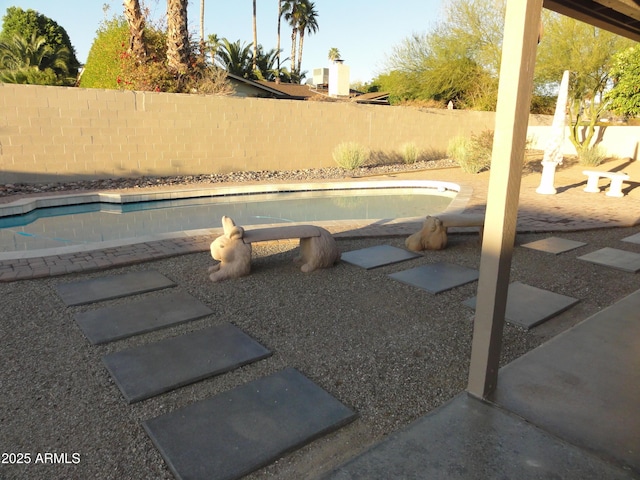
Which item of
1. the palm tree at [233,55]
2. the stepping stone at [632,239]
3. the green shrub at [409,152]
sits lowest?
the stepping stone at [632,239]

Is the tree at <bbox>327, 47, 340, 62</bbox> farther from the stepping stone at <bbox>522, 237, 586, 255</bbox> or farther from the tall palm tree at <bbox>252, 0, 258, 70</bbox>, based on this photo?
the stepping stone at <bbox>522, 237, 586, 255</bbox>

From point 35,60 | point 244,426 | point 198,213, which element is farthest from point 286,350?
point 35,60

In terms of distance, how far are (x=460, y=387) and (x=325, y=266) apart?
94.4 inches

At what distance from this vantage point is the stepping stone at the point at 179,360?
2604 mm

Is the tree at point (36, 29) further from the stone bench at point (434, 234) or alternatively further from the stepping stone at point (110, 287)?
the stone bench at point (434, 234)

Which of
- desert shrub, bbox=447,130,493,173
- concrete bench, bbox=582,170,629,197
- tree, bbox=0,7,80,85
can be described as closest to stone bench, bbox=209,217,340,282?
concrete bench, bbox=582,170,629,197

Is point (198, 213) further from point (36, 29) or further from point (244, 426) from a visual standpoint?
point (36, 29)

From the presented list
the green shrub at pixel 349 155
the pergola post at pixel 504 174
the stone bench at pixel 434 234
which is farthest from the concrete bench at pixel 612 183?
the pergola post at pixel 504 174

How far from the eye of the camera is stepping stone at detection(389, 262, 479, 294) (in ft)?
14.1

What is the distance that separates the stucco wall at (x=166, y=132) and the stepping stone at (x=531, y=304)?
9776 mm

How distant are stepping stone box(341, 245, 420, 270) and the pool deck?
0.65m

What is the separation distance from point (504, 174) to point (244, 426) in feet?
5.97

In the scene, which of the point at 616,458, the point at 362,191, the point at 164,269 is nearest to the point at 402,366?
the point at 616,458

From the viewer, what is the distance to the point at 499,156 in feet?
6.72
